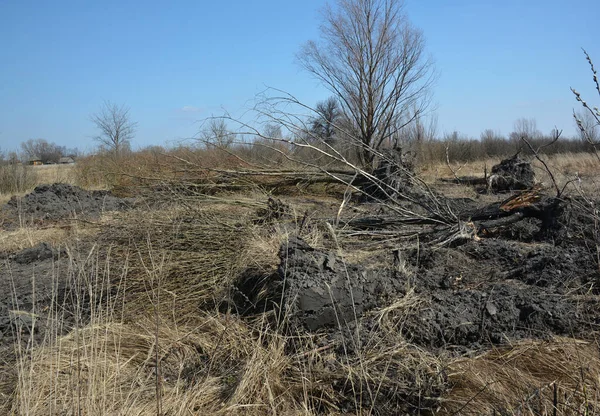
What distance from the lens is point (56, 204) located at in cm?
1039

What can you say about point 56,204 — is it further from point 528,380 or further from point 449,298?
point 528,380

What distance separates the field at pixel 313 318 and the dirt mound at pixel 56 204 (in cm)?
336

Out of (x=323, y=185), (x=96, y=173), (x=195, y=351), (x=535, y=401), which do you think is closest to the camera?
(x=535, y=401)

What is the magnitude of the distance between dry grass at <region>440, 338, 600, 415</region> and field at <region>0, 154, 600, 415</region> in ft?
0.04

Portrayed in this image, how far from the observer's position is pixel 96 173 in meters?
16.2

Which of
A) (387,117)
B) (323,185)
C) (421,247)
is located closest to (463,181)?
(387,117)

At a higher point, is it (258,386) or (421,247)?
(421,247)

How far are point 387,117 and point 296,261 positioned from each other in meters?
13.6

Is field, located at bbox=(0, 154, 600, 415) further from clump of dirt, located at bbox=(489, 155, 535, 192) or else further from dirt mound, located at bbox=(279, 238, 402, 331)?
clump of dirt, located at bbox=(489, 155, 535, 192)

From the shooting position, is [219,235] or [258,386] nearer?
[258,386]

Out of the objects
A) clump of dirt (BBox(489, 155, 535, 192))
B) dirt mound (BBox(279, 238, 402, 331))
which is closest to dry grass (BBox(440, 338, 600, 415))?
dirt mound (BBox(279, 238, 402, 331))

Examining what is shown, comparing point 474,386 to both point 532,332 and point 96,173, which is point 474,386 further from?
point 96,173

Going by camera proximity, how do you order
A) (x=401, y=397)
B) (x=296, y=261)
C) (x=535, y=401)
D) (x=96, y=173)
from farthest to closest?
(x=96, y=173) < (x=296, y=261) < (x=401, y=397) < (x=535, y=401)

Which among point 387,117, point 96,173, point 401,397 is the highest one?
point 387,117
